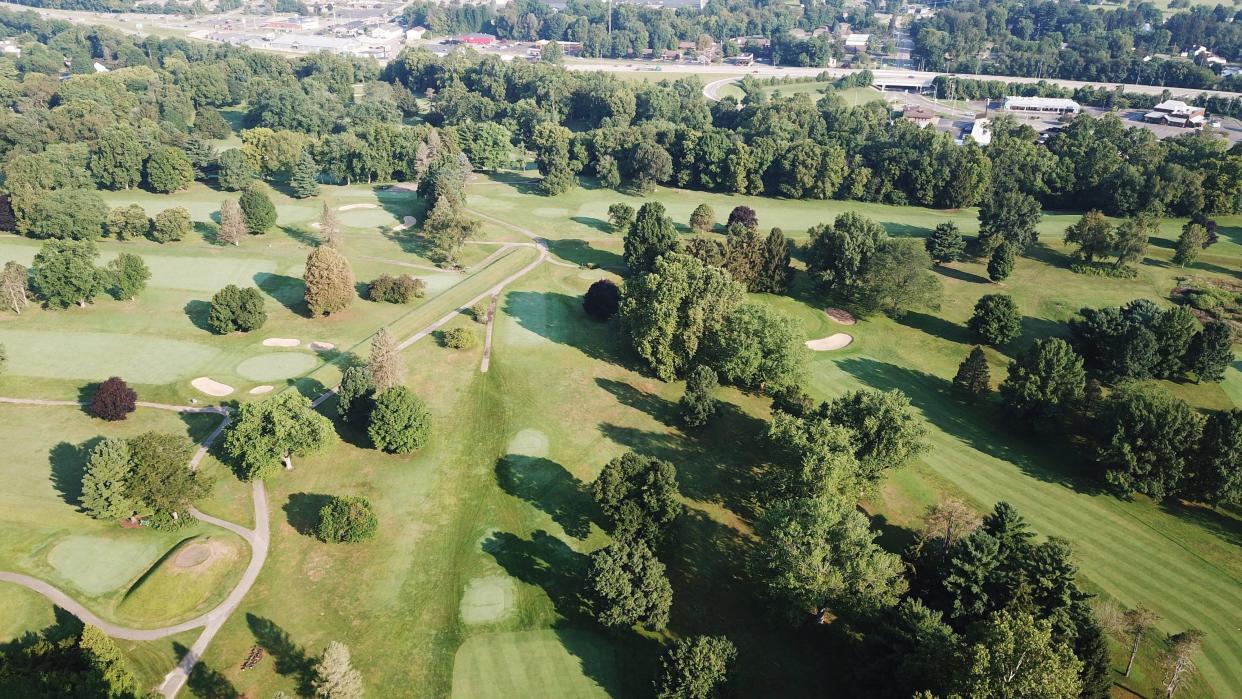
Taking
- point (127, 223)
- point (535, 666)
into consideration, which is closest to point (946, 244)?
point (535, 666)

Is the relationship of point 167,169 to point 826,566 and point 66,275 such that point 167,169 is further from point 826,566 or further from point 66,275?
point 826,566

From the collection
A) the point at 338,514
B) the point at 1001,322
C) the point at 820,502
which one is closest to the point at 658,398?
the point at 820,502

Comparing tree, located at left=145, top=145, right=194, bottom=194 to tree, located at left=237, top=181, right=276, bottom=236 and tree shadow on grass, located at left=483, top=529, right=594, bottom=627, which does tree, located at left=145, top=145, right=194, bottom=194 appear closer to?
tree, located at left=237, top=181, right=276, bottom=236

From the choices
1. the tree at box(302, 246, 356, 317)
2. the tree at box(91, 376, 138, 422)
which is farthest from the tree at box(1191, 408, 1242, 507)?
the tree at box(91, 376, 138, 422)

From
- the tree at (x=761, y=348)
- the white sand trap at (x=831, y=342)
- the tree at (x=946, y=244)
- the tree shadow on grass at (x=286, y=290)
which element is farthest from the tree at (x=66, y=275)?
the tree at (x=946, y=244)

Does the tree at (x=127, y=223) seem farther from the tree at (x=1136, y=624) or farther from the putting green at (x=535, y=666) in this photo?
the tree at (x=1136, y=624)

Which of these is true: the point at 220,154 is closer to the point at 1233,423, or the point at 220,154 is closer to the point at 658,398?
the point at 658,398
